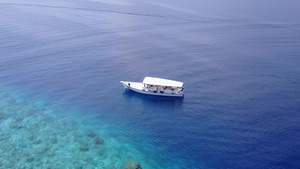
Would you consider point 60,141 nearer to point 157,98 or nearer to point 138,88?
point 138,88

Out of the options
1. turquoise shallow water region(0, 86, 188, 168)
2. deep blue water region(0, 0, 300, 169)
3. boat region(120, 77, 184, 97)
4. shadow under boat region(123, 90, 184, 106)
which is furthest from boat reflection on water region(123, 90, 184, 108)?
turquoise shallow water region(0, 86, 188, 168)

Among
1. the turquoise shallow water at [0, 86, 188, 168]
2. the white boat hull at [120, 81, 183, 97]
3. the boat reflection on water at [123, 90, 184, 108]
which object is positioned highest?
the white boat hull at [120, 81, 183, 97]

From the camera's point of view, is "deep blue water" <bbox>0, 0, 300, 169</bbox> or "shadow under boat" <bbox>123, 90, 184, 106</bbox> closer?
"deep blue water" <bbox>0, 0, 300, 169</bbox>

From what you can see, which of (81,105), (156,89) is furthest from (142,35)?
(81,105)

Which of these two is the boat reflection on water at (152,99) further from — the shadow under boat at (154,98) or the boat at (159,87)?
the boat at (159,87)

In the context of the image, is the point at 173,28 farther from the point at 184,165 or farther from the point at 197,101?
the point at 184,165

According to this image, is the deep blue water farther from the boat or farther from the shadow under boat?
the boat
